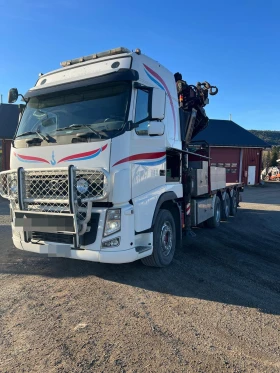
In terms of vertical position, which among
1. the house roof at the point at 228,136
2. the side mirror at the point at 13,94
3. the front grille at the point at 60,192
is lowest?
the front grille at the point at 60,192

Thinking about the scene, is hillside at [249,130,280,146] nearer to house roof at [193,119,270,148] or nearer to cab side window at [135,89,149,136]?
house roof at [193,119,270,148]

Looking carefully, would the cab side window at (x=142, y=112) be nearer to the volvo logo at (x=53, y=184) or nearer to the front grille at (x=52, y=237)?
the volvo logo at (x=53, y=184)

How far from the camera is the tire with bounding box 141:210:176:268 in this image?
482 cm

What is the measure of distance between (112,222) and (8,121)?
19.6 m

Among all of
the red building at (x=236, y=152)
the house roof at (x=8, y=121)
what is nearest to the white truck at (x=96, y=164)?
the house roof at (x=8, y=121)

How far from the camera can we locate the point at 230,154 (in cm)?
2817

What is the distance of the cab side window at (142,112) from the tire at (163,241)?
1399 mm

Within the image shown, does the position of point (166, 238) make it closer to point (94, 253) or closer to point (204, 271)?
point (204, 271)

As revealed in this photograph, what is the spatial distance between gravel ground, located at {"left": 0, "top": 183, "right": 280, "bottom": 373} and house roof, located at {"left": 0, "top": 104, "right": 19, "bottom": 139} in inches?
614

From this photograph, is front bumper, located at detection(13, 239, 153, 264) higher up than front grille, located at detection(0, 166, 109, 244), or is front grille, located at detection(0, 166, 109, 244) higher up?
front grille, located at detection(0, 166, 109, 244)

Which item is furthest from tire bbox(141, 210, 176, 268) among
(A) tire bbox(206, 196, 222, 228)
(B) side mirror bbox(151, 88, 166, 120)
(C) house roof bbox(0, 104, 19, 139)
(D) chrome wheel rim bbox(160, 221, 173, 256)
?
(C) house roof bbox(0, 104, 19, 139)

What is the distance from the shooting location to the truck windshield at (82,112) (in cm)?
428

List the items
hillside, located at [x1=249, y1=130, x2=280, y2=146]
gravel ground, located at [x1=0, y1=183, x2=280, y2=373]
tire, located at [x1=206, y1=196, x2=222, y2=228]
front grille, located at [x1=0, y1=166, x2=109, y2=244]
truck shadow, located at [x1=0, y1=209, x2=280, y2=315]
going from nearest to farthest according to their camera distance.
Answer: gravel ground, located at [x1=0, y1=183, x2=280, y2=373], front grille, located at [x1=0, y1=166, x2=109, y2=244], truck shadow, located at [x1=0, y1=209, x2=280, y2=315], tire, located at [x1=206, y1=196, x2=222, y2=228], hillside, located at [x1=249, y1=130, x2=280, y2=146]

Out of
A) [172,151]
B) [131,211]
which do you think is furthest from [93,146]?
[172,151]
